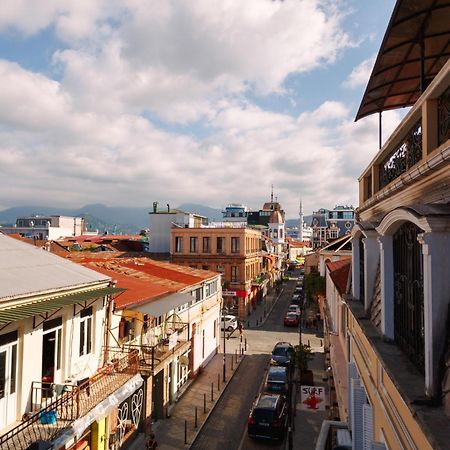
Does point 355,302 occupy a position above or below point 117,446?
above

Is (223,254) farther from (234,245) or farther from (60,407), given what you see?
(60,407)

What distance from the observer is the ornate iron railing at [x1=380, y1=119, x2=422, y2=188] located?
5930 millimetres

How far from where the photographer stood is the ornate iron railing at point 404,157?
19.5 ft

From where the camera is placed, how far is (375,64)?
8539 mm

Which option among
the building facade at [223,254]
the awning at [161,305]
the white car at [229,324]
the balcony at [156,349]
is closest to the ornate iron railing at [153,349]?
the balcony at [156,349]

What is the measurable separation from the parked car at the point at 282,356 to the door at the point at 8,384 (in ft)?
63.0

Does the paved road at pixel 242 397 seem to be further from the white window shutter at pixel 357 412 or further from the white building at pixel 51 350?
the white window shutter at pixel 357 412

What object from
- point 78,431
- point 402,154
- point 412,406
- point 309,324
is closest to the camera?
point 412,406

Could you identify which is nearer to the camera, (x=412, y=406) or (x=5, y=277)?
(x=412, y=406)

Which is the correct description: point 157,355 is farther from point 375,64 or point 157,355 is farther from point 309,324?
point 309,324

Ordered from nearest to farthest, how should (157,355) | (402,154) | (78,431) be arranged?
(402,154) < (78,431) < (157,355)

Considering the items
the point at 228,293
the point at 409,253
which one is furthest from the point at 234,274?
the point at 409,253

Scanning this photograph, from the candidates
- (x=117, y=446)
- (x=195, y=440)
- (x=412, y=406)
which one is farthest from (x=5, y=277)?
(x=195, y=440)

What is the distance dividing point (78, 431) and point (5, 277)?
4040 mm
